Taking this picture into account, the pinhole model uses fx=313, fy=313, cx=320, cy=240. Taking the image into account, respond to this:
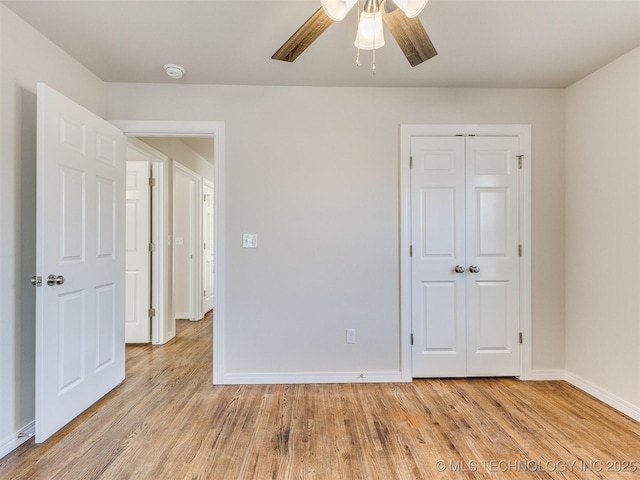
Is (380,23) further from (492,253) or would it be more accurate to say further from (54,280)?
(54,280)

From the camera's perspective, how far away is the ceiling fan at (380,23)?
1.24m

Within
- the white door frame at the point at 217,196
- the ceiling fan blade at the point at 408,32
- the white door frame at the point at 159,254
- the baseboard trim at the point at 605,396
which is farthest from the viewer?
the white door frame at the point at 159,254

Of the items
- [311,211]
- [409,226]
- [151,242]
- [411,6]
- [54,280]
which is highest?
[411,6]

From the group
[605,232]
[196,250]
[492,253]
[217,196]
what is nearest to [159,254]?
[196,250]

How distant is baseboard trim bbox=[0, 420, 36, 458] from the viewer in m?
1.64

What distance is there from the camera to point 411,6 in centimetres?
121

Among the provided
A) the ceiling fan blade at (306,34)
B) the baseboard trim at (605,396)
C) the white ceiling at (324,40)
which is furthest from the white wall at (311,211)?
the ceiling fan blade at (306,34)

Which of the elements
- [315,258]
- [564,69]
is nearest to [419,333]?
[315,258]

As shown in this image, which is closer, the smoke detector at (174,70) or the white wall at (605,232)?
the white wall at (605,232)

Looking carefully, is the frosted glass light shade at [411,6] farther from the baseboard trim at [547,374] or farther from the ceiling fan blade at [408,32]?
the baseboard trim at [547,374]

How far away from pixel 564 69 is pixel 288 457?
A: 313 centimetres

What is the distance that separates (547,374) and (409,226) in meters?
1.65

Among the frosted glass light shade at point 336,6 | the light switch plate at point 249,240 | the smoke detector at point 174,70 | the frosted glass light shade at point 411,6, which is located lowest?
the light switch plate at point 249,240

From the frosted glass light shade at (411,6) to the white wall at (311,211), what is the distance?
4.25ft
